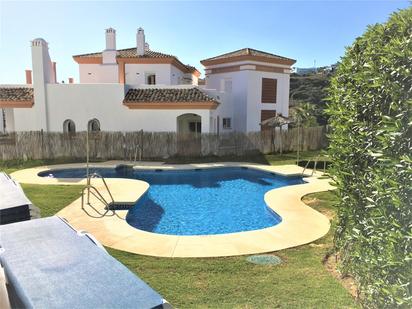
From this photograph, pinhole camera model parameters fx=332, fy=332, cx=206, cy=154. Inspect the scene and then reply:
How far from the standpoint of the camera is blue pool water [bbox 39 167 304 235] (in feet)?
34.2

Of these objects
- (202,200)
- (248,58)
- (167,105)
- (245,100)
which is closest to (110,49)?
(167,105)

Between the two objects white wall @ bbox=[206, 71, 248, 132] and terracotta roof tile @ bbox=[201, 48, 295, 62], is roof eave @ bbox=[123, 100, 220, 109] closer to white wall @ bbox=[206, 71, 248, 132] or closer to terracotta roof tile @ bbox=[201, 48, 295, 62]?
white wall @ bbox=[206, 71, 248, 132]

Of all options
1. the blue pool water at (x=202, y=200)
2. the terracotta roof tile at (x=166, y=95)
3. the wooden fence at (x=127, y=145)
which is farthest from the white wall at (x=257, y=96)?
the blue pool water at (x=202, y=200)

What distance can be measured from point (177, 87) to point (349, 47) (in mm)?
19539

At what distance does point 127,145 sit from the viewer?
21422 mm

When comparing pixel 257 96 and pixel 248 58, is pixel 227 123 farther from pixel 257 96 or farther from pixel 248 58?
pixel 248 58

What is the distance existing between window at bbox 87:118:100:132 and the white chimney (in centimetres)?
782

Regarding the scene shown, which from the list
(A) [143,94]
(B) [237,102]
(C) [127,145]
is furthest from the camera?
(B) [237,102]

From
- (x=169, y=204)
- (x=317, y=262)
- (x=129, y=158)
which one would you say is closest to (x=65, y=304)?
(x=317, y=262)

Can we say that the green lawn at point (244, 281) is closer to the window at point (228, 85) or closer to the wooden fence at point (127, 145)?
the wooden fence at point (127, 145)

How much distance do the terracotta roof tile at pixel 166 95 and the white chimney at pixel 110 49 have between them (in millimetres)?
6637

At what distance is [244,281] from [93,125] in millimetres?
20150

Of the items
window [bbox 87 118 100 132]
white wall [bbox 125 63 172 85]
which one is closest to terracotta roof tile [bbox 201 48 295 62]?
white wall [bbox 125 63 172 85]

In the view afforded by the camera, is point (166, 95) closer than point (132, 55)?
Yes
